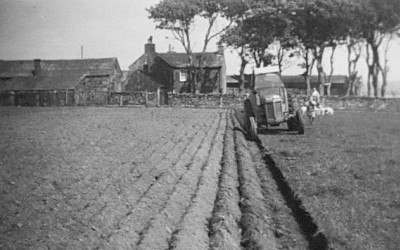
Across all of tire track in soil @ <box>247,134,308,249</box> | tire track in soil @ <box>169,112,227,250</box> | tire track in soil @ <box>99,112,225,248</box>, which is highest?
tire track in soil @ <box>99,112,225,248</box>

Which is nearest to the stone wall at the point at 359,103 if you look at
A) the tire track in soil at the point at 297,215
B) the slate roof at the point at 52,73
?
the slate roof at the point at 52,73

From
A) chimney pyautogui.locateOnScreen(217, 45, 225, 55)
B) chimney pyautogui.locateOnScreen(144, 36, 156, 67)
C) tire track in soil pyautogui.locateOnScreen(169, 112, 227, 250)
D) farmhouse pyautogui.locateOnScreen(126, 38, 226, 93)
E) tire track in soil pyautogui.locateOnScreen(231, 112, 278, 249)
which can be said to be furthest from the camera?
chimney pyautogui.locateOnScreen(144, 36, 156, 67)

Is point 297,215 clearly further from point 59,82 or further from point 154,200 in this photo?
point 59,82

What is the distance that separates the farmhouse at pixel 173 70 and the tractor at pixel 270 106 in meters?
35.5

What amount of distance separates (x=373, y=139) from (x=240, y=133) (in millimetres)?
5326

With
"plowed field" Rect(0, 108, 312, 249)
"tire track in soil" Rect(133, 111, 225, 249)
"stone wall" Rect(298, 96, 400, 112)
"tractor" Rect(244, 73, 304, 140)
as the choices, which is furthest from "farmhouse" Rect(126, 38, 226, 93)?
"tire track in soil" Rect(133, 111, 225, 249)

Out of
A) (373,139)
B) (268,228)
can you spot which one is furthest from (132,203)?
(373,139)

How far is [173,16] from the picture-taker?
45.9 m

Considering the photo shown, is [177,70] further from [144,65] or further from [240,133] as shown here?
[240,133]

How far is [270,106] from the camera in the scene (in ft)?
52.2

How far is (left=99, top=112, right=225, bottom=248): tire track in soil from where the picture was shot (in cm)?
539

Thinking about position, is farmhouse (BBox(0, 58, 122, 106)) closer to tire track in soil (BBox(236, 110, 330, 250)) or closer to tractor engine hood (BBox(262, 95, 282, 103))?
tractor engine hood (BBox(262, 95, 282, 103))

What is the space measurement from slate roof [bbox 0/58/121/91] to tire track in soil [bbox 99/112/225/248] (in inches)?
1495

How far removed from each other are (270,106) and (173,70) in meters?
37.4
